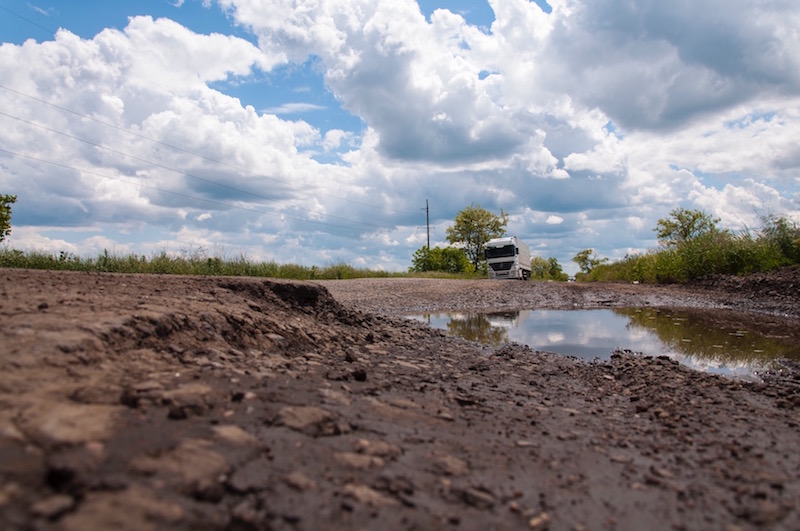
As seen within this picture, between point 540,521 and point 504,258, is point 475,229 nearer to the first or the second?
point 504,258

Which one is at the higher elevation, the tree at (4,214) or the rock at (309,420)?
the tree at (4,214)

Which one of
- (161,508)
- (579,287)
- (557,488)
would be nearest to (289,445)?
(161,508)

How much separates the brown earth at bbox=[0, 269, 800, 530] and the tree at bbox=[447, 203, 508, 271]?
56866mm

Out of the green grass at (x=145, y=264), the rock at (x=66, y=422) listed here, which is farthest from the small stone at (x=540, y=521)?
the green grass at (x=145, y=264)

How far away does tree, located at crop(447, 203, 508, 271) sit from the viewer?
2438 inches

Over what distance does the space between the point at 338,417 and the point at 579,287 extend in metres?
18.5

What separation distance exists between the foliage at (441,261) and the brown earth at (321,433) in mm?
44721

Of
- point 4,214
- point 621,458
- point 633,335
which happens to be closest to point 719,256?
point 633,335

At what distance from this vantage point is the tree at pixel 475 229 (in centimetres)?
6194

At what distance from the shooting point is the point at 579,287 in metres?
20.0

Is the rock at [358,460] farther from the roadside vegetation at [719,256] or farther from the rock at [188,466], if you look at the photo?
the roadside vegetation at [719,256]

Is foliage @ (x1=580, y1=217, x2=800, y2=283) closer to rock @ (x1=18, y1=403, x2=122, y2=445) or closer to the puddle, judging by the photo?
the puddle

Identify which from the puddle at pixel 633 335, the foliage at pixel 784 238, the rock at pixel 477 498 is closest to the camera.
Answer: the rock at pixel 477 498

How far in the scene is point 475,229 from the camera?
6228cm
